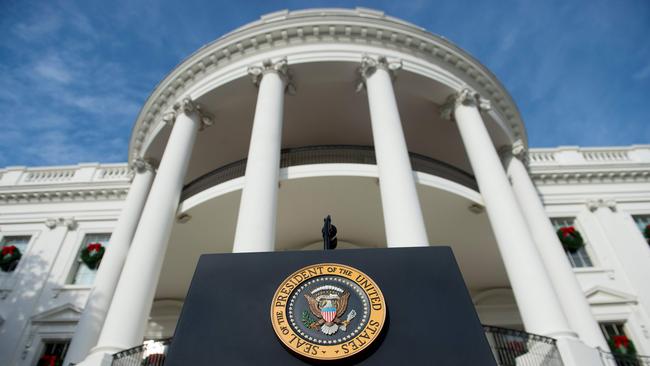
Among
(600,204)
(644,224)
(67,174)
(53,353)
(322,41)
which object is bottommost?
(53,353)

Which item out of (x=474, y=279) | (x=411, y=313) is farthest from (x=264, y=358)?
(x=474, y=279)

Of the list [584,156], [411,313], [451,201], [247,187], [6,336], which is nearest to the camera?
[411,313]

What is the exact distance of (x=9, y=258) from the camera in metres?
16.8

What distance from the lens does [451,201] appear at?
13.5 metres

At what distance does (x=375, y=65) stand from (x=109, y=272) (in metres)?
11.2

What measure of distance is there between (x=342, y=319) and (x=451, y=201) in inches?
461

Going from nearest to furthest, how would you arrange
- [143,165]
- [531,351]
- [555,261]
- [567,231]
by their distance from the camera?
[531,351] < [555,261] < [567,231] < [143,165]

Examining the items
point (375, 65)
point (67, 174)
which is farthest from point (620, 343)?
point (67, 174)

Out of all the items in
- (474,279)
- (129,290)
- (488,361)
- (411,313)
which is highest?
(474,279)

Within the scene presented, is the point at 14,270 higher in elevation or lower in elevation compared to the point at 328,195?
lower

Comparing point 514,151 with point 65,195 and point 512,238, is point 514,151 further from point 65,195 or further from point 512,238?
point 65,195

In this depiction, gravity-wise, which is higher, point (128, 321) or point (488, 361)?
point (128, 321)

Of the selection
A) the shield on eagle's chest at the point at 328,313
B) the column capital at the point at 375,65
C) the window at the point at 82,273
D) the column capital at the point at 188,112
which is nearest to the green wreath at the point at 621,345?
the column capital at the point at 375,65

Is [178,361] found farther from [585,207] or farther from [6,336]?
[585,207]
